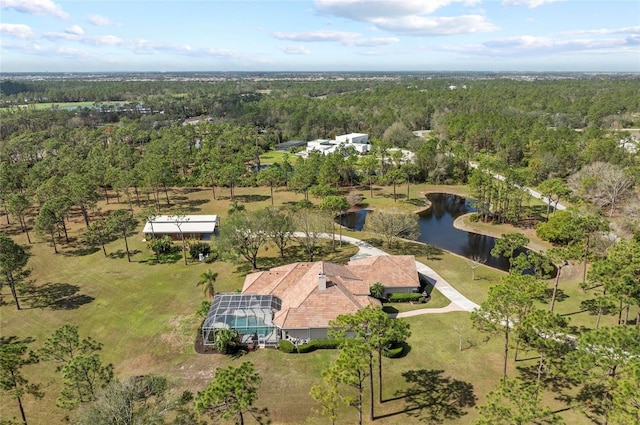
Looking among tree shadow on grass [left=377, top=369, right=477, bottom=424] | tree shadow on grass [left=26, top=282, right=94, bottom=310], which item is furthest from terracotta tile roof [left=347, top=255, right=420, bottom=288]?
tree shadow on grass [left=26, top=282, right=94, bottom=310]

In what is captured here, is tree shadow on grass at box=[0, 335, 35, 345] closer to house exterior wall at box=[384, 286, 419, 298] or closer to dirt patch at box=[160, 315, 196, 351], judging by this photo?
dirt patch at box=[160, 315, 196, 351]

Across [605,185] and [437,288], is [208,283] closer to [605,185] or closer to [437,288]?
[437,288]

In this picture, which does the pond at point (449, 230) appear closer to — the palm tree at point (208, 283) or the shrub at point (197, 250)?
the shrub at point (197, 250)

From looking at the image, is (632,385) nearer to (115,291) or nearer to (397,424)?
(397,424)

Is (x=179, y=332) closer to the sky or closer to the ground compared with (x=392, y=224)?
closer to the ground

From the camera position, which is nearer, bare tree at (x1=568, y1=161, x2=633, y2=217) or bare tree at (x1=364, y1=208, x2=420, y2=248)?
bare tree at (x1=364, y1=208, x2=420, y2=248)

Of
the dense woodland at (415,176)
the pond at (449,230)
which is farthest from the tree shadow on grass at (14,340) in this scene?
the pond at (449,230)

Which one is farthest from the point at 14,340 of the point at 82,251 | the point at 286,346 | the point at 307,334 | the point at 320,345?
the point at 320,345

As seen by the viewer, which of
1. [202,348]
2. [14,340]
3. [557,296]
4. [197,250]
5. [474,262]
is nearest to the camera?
[202,348]
